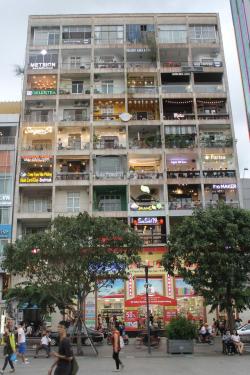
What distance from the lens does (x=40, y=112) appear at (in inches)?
1810

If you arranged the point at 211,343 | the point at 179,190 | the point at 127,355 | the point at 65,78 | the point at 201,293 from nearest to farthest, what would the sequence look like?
the point at 127,355 < the point at 201,293 < the point at 211,343 < the point at 179,190 < the point at 65,78

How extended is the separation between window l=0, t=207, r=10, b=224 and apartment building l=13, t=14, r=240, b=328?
2.39ft

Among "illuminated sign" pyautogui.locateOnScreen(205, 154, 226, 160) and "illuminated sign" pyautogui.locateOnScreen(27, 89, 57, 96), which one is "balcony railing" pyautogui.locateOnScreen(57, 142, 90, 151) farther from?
"illuminated sign" pyautogui.locateOnScreen(205, 154, 226, 160)

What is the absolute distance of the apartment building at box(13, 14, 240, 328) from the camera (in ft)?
134

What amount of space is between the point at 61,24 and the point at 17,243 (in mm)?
33870

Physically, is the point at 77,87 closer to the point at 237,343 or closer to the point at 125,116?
the point at 125,116

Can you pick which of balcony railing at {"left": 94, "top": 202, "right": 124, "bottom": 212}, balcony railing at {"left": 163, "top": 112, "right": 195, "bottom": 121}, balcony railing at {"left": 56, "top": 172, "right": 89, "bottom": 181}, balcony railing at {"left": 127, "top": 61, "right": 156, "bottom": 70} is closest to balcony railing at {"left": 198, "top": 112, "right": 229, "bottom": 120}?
balcony railing at {"left": 163, "top": 112, "right": 195, "bottom": 121}

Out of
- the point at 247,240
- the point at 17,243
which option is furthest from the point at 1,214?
the point at 247,240

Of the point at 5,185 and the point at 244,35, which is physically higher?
the point at 244,35

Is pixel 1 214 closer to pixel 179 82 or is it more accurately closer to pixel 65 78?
pixel 65 78

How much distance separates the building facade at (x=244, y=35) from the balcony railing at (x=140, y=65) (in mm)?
10670

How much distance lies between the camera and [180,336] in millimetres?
21578

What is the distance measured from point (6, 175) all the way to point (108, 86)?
15.3 meters

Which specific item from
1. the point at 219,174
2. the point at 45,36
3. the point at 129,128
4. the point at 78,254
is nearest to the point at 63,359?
the point at 78,254
